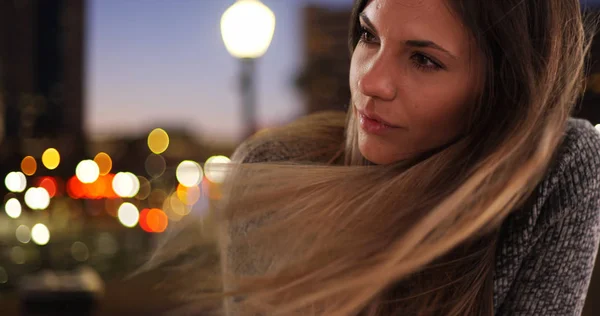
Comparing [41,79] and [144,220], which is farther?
[41,79]

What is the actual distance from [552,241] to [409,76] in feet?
1.59

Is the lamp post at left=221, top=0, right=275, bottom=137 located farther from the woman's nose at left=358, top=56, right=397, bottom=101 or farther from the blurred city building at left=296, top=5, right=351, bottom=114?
the woman's nose at left=358, top=56, right=397, bottom=101

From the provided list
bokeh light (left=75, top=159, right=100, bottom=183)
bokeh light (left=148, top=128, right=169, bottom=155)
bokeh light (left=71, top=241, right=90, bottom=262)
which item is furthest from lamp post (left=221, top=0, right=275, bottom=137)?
bokeh light (left=148, top=128, right=169, bottom=155)

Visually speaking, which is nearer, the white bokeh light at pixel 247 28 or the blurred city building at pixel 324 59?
the blurred city building at pixel 324 59

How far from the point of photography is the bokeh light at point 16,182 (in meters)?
13.6

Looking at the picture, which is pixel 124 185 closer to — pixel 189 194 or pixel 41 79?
pixel 41 79

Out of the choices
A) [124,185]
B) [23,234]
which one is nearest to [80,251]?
[23,234]

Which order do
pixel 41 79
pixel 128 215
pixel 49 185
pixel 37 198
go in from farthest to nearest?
1. pixel 41 79
2. pixel 128 215
3. pixel 49 185
4. pixel 37 198

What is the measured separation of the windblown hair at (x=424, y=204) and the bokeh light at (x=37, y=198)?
11.9 meters

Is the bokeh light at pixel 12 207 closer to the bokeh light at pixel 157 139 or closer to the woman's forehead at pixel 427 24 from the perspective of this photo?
the bokeh light at pixel 157 139

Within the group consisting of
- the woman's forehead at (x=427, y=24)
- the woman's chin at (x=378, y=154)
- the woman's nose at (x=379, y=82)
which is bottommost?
the woman's chin at (x=378, y=154)

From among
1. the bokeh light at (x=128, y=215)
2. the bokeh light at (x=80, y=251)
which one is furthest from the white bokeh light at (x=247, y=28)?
the bokeh light at (x=128, y=215)

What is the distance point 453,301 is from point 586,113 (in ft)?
3.47

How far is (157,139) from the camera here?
23641 mm
